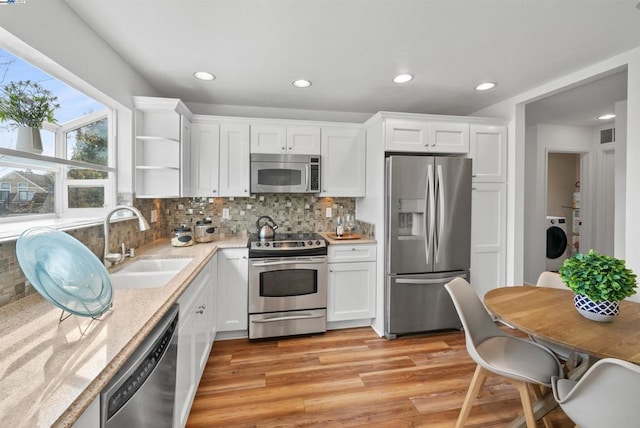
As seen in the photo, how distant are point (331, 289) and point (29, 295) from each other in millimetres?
2171

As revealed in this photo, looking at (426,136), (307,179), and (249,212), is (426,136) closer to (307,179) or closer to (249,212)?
(307,179)

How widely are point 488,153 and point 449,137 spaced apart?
47 cm

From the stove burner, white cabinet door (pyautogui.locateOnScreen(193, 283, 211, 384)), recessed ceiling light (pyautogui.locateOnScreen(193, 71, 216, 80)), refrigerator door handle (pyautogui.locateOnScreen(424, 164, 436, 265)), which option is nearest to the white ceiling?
recessed ceiling light (pyautogui.locateOnScreen(193, 71, 216, 80))

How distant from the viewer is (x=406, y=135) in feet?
9.34

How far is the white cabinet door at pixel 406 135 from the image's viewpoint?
2.81 metres

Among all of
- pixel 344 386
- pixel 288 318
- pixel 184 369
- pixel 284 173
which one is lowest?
pixel 344 386

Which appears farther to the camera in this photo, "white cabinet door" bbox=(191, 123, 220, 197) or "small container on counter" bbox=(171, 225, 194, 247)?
"white cabinet door" bbox=(191, 123, 220, 197)

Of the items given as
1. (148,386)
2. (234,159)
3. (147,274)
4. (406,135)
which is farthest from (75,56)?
(406,135)

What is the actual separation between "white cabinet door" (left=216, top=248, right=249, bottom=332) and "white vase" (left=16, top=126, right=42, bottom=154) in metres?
1.50

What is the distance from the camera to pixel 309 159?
3.06 metres

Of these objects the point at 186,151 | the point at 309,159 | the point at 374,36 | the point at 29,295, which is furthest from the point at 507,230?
the point at 29,295

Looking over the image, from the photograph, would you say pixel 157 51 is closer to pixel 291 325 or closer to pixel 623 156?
pixel 291 325

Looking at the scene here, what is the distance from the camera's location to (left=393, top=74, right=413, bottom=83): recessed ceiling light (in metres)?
2.43

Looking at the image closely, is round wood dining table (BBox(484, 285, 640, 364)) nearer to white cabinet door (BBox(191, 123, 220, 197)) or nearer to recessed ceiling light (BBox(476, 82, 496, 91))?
recessed ceiling light (BBox(476, 82, 496, 91))
